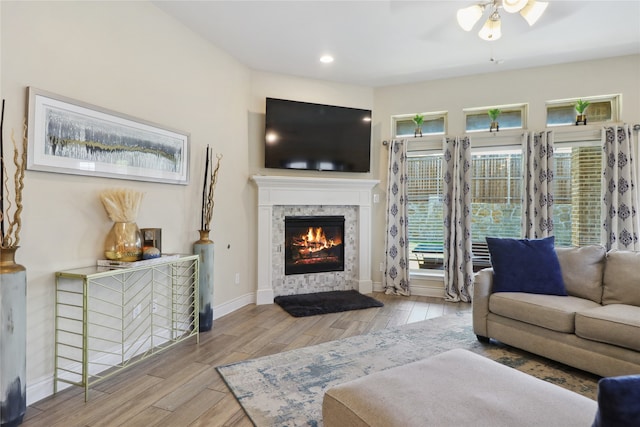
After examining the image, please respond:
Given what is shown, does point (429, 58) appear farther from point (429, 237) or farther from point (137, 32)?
point (137, 32)

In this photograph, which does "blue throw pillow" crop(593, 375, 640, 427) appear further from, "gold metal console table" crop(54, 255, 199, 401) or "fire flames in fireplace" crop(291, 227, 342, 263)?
"fire flames in fireplace" crop(291, 227, 342, 263)

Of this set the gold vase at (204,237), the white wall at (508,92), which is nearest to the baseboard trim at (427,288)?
the white wall at (508,92)

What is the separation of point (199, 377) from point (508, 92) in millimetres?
4527

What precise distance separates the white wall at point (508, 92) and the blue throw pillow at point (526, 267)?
196 cm

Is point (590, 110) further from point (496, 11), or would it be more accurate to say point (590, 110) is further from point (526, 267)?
point (526, 267)

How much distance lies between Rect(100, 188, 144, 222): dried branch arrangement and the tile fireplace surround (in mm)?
1723

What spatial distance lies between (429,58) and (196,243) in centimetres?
323

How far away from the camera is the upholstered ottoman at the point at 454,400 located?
3.77 feet

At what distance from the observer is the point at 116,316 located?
2.46m

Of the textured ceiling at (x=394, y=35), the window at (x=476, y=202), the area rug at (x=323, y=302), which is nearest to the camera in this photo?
the textured ceiling at (x=394, y=35)

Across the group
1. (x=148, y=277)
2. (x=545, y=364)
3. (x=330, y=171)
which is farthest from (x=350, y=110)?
(x=545, y=364)

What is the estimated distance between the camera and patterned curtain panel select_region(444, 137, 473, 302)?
4.34 metres

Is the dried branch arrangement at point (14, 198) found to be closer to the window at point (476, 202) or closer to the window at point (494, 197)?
the window at point (476, 202)

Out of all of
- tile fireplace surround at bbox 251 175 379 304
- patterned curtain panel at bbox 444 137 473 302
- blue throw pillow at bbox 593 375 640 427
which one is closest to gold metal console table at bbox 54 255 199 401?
tile fireplace surround at bbox 251 175 379 304
